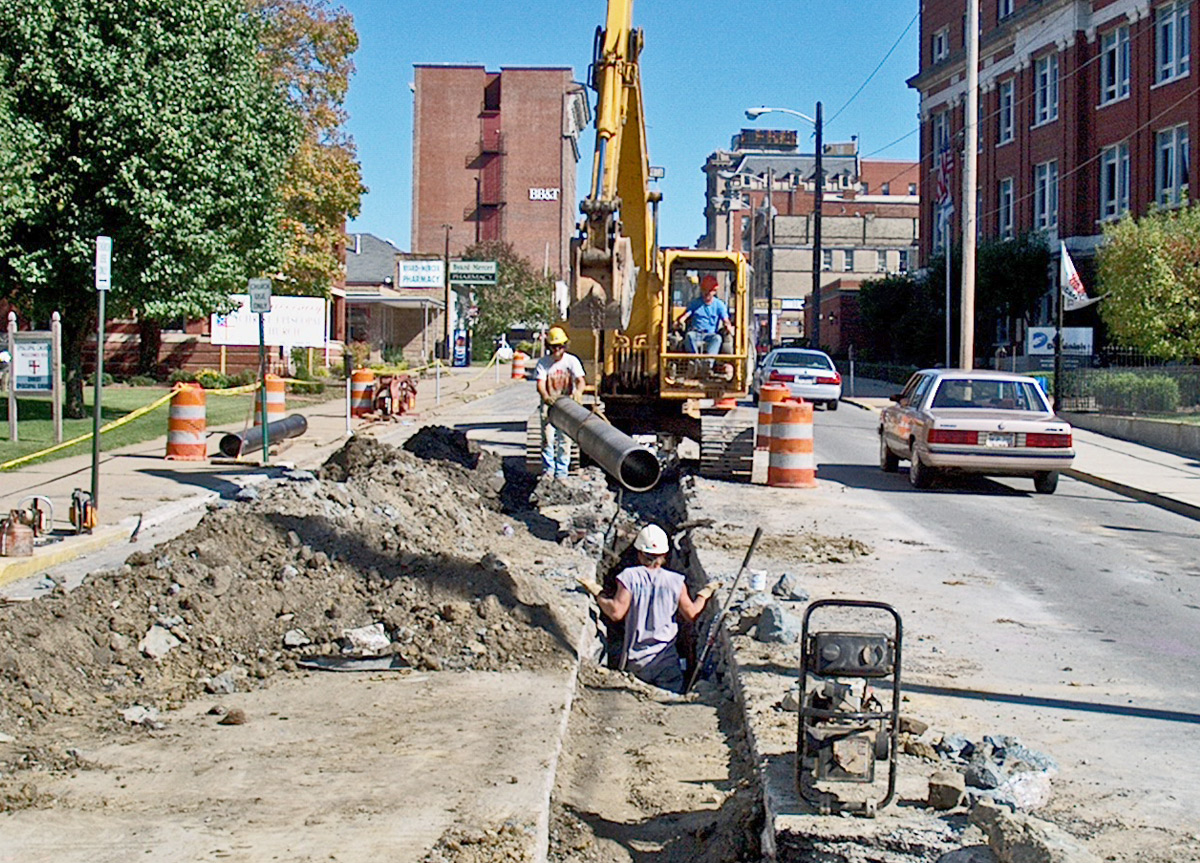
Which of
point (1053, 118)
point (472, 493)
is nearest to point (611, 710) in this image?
point (472, 493)

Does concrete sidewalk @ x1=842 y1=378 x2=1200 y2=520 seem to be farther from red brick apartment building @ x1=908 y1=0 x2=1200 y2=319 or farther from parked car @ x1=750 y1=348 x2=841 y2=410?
red brick apartment building @ x1=908 y1=0 x2=1200 y2=319

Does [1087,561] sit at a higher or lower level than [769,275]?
lower

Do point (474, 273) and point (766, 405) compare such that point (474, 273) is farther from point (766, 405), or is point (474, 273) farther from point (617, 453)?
point (617, 453)

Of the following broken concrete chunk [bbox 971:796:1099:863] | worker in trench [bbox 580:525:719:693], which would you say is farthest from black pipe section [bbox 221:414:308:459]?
broken concrete chunk [bbox 971:796:1099:863]

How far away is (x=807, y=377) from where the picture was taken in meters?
37.2

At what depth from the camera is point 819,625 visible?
32.1 feet

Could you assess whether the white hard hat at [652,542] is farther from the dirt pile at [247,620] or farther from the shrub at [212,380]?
the shrub at [212,380]

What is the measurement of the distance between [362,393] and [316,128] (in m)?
14.7

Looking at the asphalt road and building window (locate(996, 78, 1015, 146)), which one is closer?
the asphalt road

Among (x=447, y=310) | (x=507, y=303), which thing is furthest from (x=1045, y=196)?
(x=507, y=303)

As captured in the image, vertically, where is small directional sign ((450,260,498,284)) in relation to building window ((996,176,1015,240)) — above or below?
below

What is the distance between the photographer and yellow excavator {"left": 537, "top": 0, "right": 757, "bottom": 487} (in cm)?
1610

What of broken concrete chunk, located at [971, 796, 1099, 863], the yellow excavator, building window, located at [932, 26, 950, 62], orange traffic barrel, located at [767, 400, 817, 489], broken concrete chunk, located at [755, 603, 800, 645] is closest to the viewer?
broken concrete chunk, located at [971, 796, 1099, 863]

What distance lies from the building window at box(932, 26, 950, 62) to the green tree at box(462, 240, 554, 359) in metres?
29.3
